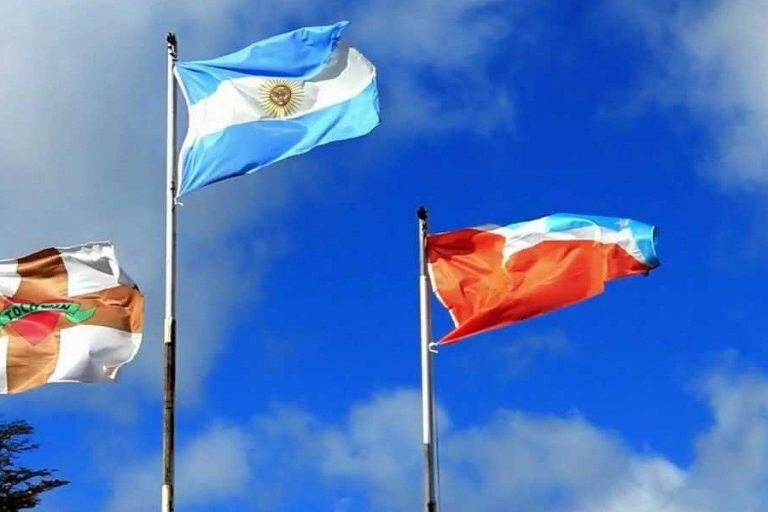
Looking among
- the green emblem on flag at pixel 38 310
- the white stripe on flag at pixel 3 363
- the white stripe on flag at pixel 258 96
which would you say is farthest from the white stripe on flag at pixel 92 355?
the white stripe on flag at pixel 258 96

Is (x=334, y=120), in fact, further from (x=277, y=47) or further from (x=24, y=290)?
(x=24, y=290)

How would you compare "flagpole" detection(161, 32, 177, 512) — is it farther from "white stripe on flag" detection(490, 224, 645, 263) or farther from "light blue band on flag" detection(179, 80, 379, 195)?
"white stripe on flag" detection(490, 224, 645, 263)

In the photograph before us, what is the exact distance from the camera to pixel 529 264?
3316cm

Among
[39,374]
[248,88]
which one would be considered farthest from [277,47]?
[39,374]

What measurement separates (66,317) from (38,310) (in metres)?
0.77

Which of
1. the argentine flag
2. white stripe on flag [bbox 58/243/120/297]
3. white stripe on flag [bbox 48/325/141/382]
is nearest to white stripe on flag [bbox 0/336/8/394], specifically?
white stripe on flag [bbox 48/325/141/382]

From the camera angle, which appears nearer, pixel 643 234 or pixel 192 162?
pixel 192 162

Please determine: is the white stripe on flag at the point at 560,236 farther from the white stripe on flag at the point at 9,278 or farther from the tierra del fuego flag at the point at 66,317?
the white stripe on flag at the point at 9,278

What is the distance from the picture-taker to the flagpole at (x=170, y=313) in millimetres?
28125

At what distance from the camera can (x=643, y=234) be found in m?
33.1

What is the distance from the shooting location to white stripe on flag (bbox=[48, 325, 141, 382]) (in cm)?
3080

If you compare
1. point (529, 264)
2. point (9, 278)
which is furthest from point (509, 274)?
point (9, 278)

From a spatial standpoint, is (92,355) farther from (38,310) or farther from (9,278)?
(9,278)

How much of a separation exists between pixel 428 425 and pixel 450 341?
6.85 ft
